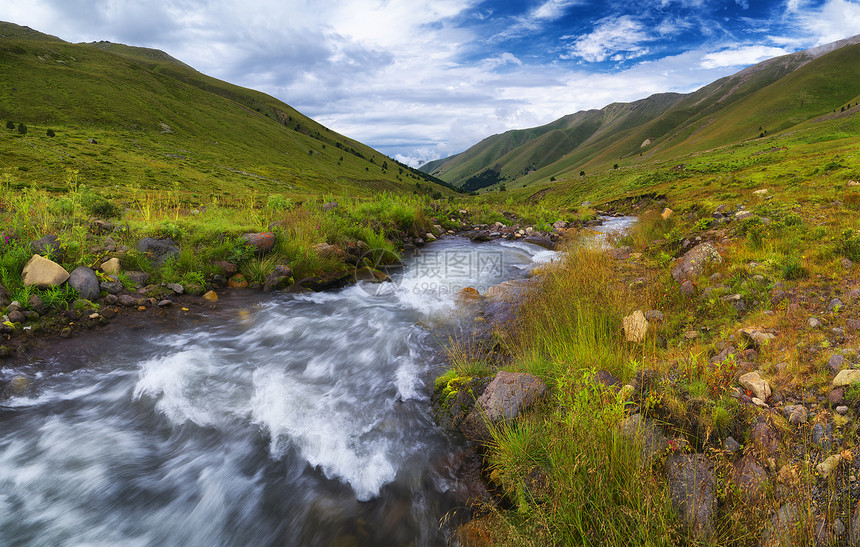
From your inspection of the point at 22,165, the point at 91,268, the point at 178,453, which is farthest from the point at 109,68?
the point at 178,453

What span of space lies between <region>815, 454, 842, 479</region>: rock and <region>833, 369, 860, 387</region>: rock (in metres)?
1.00

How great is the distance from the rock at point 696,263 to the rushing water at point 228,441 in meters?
4.29

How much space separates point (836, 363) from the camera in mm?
3391

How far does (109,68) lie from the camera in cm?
8638

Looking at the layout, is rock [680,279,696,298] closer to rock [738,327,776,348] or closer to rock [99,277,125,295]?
rock [738,327,776,348]

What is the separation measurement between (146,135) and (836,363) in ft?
264

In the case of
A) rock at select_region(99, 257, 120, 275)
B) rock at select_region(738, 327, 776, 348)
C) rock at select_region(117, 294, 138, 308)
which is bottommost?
Result: rock at select_region(738, 327, 776, 348)

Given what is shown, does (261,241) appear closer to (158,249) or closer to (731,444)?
(158,249)

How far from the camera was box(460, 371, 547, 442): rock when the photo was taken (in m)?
3.88

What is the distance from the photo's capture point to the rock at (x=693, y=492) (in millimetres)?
Result: 2314

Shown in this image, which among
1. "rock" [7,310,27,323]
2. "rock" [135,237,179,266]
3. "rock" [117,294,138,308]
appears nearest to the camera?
"rock" [7,310,27,323]

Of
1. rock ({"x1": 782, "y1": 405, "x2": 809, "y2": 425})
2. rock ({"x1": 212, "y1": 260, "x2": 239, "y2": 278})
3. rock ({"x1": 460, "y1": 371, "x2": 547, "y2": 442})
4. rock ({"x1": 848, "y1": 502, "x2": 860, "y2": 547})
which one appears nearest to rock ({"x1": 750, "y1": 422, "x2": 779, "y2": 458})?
rock ({"x1": 782, "y1": 405, "x2": 809, "y2": 425})

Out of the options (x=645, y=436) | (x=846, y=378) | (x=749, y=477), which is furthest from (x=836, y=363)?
(x=645, y=436)

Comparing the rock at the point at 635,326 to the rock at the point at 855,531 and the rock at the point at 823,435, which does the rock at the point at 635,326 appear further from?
the rock at the point at 855,531
